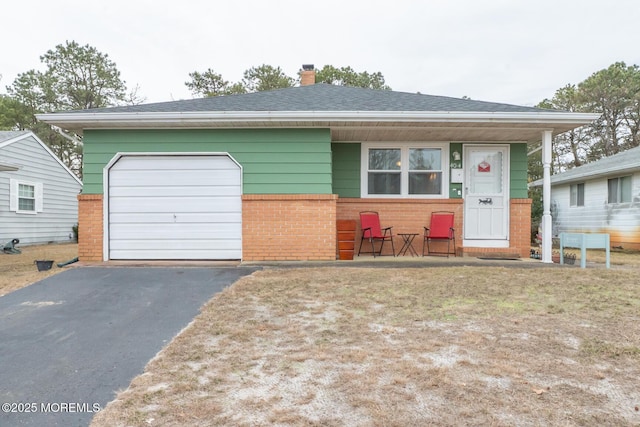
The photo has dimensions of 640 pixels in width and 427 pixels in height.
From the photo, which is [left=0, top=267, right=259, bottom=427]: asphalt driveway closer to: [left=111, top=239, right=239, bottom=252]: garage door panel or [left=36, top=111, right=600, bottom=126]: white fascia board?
[left=111, top=239, right=239, bottom=252]: garage door panel

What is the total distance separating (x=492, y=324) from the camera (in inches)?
130

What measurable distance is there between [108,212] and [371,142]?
528 centimetres

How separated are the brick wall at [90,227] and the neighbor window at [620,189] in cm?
1522

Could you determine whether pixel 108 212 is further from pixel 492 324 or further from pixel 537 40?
pixel 537 40

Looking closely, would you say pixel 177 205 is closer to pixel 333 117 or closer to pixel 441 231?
pixel 333 117

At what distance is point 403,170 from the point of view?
304 inches

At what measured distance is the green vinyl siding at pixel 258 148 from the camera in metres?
6.65

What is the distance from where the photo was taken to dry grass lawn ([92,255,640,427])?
188 centimetres

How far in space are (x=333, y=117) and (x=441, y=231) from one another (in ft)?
10.6

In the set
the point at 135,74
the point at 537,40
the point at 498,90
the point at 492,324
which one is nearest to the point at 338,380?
the point at 492,324

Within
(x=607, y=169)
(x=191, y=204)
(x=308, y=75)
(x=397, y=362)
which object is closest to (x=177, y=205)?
(x=191, y=204)

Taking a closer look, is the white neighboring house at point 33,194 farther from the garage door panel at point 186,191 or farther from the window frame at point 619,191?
the window frame at point 619,191

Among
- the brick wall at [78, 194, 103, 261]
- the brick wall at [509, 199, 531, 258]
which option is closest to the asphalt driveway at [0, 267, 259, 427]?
the brick wall at [78, 194, 103, 261]

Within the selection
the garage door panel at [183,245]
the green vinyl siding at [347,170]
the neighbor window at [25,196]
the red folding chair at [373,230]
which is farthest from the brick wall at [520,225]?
the neighbor window at [25,196]
